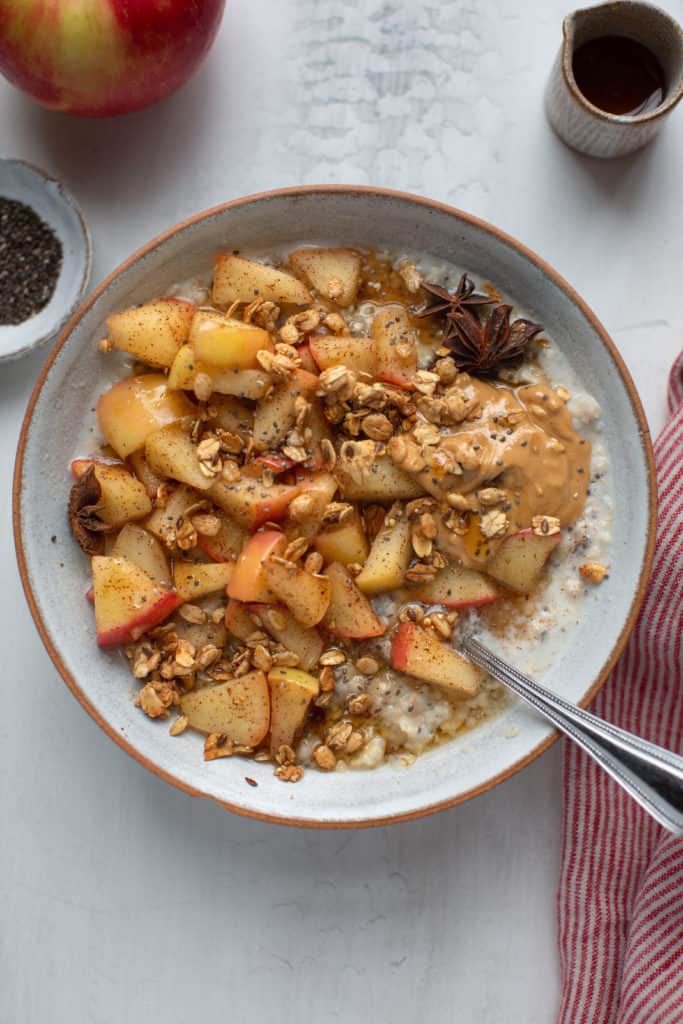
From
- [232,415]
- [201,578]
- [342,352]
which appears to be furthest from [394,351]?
[201,578]

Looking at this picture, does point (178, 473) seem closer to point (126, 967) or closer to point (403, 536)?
point (403, 536)

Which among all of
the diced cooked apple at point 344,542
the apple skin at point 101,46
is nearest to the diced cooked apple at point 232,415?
the diced cooked apple at point 344,542

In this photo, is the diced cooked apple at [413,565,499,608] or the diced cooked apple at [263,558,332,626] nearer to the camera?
the diced cooked apple at [263,558,332,626]

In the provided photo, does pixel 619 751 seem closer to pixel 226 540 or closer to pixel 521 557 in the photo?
pixel 521 557

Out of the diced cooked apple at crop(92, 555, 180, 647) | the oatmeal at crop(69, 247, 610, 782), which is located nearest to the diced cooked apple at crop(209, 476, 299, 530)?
the oatmeal at crop(69, 247, 610, 782)

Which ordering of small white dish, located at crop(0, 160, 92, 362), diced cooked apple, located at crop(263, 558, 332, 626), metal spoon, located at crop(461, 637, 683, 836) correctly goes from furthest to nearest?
small white dish, located at crop(0, 160, 92, 362)
diced cooked apple, located at crop(263, 558, 332, 626)
metal spoon, located at crop(461, 637, 683, 836)

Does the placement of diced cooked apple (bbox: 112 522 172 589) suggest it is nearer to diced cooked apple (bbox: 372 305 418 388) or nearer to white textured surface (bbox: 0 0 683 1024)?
white textured surface (bbox: 0 0 683 1024)
